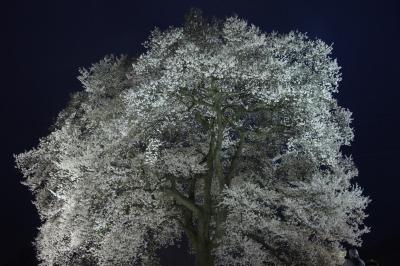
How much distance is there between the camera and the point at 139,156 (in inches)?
578

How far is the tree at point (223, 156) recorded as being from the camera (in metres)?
13.6

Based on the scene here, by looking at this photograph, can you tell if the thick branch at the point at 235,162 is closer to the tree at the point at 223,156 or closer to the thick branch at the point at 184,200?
the tree at the point at 223,156

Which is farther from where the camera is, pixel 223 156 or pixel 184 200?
pixel 223 156

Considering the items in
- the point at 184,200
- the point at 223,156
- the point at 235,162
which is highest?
the point at 223,156

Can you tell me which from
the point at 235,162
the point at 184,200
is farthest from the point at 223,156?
the point at 184,200

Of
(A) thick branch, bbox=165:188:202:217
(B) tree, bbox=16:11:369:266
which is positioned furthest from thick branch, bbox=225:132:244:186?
(A) thick branch, bbox=165:188:202:217

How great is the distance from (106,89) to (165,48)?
4.87 meters

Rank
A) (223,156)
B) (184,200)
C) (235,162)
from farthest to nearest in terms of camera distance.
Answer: (223,156), (235,162), (184,200)

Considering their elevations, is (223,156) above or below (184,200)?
above

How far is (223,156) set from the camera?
1719 cm

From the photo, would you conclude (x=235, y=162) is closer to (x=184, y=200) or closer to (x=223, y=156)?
(x=223, y=156)

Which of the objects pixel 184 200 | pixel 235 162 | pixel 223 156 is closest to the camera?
pixel 184 200

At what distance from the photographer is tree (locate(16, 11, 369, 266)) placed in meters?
13.6

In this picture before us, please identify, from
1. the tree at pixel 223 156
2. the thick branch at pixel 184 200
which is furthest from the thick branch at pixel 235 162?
the thick branch at pixel 184 200
